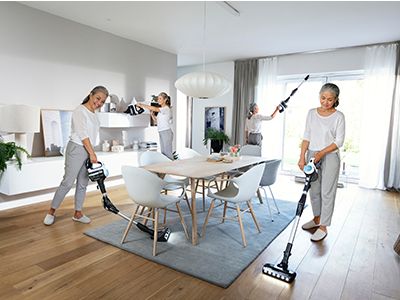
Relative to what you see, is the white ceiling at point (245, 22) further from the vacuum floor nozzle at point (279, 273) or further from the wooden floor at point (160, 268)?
the vacuum floor nozzle at point (279, 273)

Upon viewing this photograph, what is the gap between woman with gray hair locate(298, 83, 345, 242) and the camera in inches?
104

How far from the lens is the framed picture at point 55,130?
12.8 feet

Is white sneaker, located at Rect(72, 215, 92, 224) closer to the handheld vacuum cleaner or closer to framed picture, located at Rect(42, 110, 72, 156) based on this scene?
framed picture, located at Rect(42, 110, 72, 156)

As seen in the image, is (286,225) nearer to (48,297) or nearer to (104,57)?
(48,297)

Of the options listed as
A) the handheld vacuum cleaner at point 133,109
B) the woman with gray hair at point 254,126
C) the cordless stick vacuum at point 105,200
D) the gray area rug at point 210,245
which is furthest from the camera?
the woman with gray hair at point 254,126

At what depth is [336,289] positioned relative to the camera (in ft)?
6.50

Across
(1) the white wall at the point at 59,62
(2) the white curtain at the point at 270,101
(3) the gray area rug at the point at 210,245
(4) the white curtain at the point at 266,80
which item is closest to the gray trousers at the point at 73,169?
(3) the gray area rug at the point at 210,245

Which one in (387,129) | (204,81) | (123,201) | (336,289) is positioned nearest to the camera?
(336,289)

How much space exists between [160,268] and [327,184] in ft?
5.74

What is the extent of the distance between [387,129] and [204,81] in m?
3.72

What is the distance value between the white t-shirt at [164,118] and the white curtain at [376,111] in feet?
11.8

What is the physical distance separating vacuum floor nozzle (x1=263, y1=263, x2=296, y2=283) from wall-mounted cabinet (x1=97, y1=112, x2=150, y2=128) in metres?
3.38

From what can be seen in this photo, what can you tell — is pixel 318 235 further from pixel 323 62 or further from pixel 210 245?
pixel 323 62

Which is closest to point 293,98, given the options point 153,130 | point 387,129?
point 387,129
